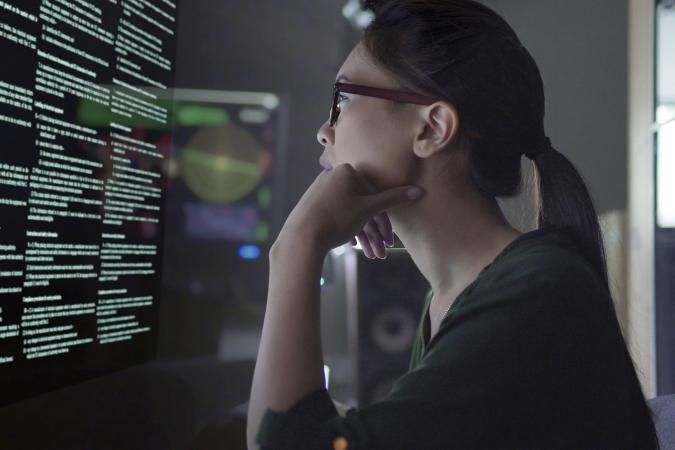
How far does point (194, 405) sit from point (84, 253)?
0.60 metres

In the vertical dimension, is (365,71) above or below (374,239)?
above

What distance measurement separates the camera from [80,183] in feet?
3.09

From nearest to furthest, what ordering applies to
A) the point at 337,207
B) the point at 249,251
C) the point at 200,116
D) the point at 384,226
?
the point at 337,207
the point at 384,226
the point at 200,116
the point at 249,251

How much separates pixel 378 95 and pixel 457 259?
0.87 feet

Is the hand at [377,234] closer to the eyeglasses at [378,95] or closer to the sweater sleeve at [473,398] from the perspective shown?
the eyeglasses at [378,95]

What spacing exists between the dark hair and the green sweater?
177mm

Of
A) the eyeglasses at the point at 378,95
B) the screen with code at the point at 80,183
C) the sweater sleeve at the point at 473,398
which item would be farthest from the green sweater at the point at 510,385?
the screen with code at the point at 80,183

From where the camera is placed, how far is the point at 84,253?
959 mm

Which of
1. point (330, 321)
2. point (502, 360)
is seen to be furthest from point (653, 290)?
point (502, 360)

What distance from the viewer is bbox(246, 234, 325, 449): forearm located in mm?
604

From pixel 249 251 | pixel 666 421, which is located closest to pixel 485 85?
pixel 666 421

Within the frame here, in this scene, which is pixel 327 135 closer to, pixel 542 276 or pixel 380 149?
pixel 380 149

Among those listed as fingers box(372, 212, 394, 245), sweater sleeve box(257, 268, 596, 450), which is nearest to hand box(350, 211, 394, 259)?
fingers box(372, 212, 394, 245)

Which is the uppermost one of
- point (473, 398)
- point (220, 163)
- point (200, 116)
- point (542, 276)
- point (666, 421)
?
point (200, 116)
